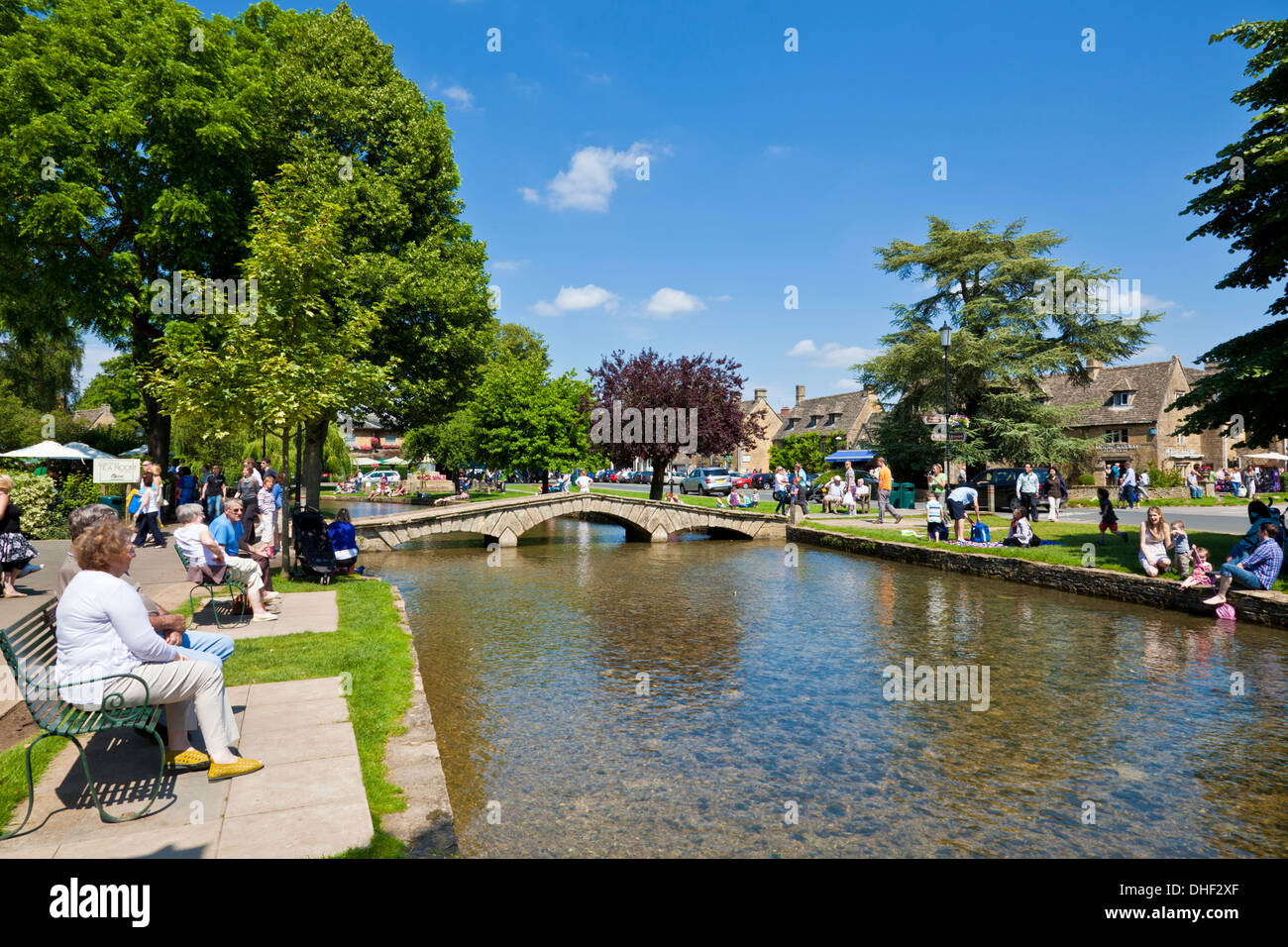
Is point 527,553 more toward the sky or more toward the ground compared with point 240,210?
more toward the ground

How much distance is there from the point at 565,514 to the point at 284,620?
19.6 meters

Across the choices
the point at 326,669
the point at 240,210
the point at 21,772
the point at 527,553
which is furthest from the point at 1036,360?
the point at 21,772

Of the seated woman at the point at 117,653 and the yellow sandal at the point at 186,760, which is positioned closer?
the seated woman at the point at 117,653

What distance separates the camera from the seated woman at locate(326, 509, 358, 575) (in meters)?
14.4

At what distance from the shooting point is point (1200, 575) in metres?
13.3

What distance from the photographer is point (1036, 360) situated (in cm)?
3775

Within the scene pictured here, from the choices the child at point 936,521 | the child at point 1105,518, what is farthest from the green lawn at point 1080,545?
the child at point 936,521

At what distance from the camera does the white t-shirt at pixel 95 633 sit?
445 centimetres

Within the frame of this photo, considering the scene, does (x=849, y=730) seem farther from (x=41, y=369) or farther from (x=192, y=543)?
(x=41, y=369)

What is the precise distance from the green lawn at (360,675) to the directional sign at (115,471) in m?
Answer: 14.5

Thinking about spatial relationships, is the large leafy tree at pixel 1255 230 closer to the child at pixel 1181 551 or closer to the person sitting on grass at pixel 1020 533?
the child at pixel 1181 551
